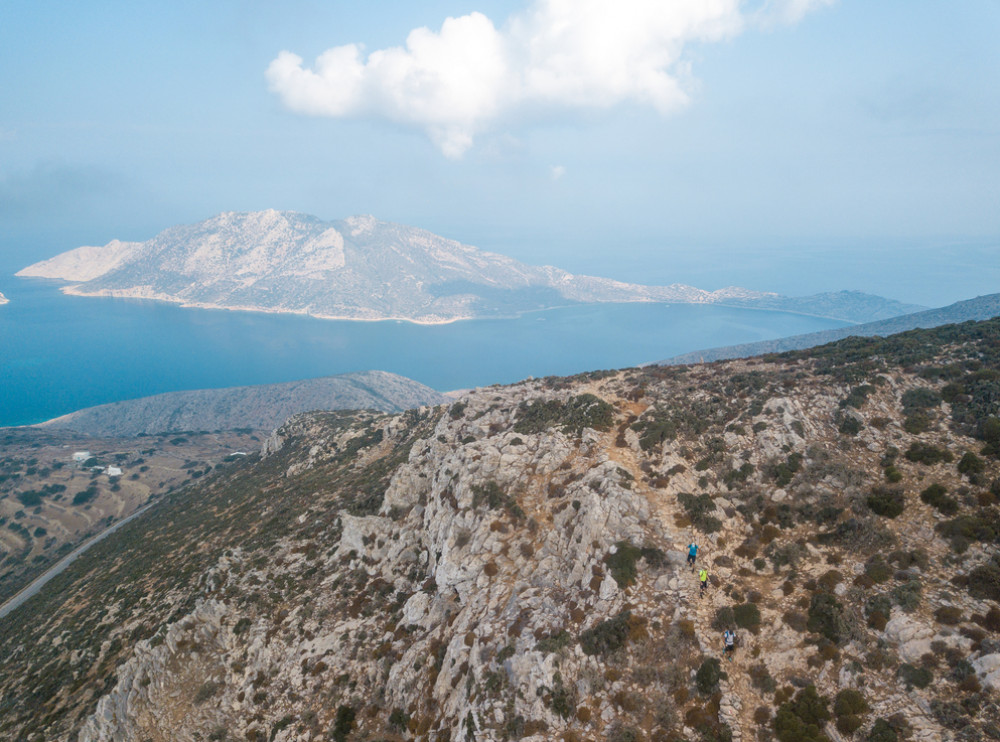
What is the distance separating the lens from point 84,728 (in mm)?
29562

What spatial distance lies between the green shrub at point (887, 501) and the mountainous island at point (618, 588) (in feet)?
0.37

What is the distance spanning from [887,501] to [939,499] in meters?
2.11

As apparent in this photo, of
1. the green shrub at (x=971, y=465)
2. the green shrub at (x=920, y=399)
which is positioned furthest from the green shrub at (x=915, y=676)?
the green shrub at (x=920, y=399)

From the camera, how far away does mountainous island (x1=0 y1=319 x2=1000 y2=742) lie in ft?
61.9

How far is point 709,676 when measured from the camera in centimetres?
1953

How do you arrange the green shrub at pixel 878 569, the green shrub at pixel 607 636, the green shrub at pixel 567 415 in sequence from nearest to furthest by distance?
1. the green shrub at pixel 878 569
2. the green shrub at pixel 607 636
3. the green shrub at pixel 567 415

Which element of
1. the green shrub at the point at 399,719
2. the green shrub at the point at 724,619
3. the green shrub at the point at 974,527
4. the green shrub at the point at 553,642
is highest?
the green shrub at the point at 974,527

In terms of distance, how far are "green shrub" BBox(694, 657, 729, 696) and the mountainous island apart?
87 millimetres

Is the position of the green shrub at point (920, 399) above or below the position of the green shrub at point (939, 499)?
above

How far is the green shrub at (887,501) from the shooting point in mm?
23281

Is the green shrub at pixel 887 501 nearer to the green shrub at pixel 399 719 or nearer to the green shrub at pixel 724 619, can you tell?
the green shrub at pixel 724 619

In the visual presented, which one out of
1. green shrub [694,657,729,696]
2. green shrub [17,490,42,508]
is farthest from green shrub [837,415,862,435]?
green shrub [17,490,42,508]

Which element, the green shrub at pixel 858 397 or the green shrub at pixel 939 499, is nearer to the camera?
the green shrub at pixel 939 499

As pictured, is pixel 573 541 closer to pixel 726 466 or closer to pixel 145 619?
pixel 726 466
